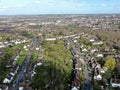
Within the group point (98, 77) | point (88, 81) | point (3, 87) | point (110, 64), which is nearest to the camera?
point (3, 87)

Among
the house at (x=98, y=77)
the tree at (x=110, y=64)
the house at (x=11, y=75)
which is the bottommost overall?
the house at (x=11, y=75)

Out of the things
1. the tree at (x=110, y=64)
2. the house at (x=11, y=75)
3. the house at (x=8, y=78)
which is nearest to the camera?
the house at (x=8, y=78)

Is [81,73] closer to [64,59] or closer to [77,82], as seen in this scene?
[77,82]

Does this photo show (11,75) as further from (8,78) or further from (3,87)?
(3,87)

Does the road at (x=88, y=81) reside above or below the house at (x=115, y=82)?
below

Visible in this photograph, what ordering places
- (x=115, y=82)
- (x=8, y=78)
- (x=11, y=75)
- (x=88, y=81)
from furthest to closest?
(x=11, y=75), (x=8, y=78), (x=88, y=81), (x=115, y=82)

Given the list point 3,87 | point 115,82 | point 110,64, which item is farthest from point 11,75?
point 110,64

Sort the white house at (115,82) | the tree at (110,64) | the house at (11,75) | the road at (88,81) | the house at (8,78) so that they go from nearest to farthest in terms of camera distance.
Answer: the road at (88,81), the white house at (115,82), the house at (8,78), the house at (11,75), the tree at (110,64)

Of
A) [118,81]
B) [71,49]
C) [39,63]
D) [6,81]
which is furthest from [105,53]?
[6,81]

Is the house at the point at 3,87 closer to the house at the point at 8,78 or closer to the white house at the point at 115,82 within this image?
the house at the point at 8,78

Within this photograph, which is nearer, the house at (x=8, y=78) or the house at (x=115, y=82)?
the house at (x=115, y=82)

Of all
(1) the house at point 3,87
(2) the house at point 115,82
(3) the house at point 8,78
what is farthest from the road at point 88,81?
(3) the house at point 8,78

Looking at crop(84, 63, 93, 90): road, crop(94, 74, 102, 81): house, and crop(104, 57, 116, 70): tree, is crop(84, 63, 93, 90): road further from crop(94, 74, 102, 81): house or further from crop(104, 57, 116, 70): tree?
crop(104, 57, 116, 70): tree
